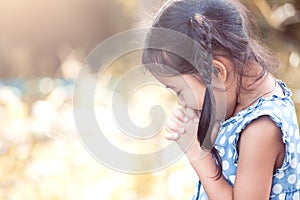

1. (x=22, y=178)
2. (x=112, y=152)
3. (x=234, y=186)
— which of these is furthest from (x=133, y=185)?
(x=234, y=186)

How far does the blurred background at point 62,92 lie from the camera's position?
2754mm

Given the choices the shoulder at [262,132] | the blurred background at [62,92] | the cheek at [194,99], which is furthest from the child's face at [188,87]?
the blurred background at [62,92]

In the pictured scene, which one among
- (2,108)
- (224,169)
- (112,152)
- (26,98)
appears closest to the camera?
(224,169)

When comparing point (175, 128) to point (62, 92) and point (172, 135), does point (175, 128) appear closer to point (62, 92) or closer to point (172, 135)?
point (172, 135)

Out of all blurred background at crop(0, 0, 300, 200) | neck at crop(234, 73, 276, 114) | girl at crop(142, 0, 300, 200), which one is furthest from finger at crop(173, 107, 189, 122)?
blurred background at crop(0, 0, 300, 200)

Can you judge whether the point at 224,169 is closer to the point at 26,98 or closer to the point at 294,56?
the point at 294,56

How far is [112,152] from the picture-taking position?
213 centimetres

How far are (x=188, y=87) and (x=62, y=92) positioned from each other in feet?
5.77

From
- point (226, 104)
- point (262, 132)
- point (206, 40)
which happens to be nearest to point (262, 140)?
point (262, 132)

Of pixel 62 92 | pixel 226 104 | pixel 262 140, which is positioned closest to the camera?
pixel 262 140

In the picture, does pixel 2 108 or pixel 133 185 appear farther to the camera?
pixel 2 108

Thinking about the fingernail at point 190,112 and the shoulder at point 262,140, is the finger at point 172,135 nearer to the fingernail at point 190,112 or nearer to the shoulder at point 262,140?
the fingernail at point 190,112

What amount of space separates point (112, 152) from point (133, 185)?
0.64 metres

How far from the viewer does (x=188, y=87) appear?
1.63 meters
